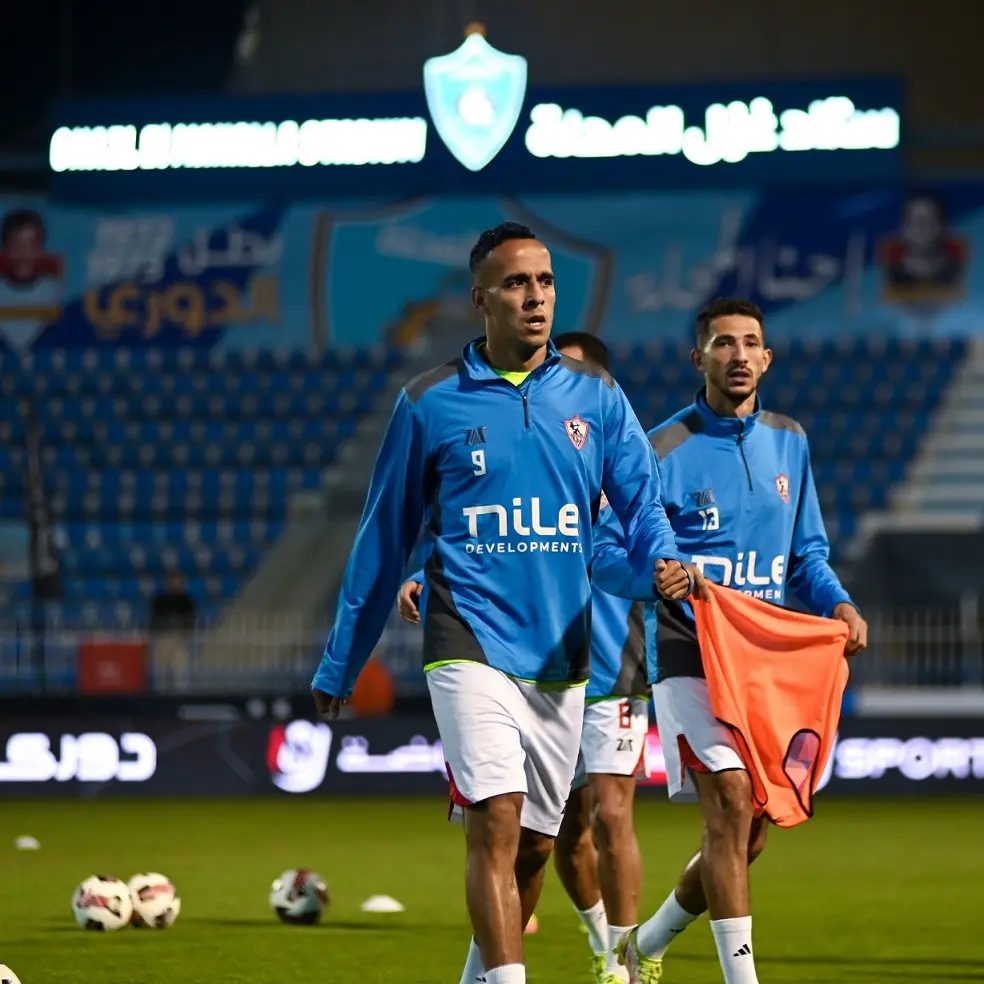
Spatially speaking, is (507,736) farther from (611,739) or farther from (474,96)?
(474,96)

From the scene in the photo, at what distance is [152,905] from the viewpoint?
30.8 ft

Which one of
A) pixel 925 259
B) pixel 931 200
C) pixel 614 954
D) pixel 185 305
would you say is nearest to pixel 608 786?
pixel 614 954

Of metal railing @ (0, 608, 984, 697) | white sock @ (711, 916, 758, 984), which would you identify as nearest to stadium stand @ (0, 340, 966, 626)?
metal railing @ (0, 608, 984, 697)

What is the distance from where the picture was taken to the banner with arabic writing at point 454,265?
30.5 meters

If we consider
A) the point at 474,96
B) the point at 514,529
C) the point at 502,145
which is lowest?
the point at 514,529

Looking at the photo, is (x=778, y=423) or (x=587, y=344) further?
(x=587, y=344)

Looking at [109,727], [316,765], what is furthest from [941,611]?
[109,727]

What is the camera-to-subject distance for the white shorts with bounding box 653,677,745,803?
A: 6504 mm

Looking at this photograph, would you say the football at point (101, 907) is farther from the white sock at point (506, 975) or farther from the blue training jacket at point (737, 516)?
the white sock at point (506, 975)

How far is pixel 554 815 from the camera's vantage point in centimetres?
574

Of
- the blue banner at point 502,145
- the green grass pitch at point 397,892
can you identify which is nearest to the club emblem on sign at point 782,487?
the green grass pitch at point 397,892

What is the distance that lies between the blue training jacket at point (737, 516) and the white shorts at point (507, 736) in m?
1.09

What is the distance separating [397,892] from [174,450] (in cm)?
1870

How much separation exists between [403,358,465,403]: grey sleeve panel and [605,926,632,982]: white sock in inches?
94.0
